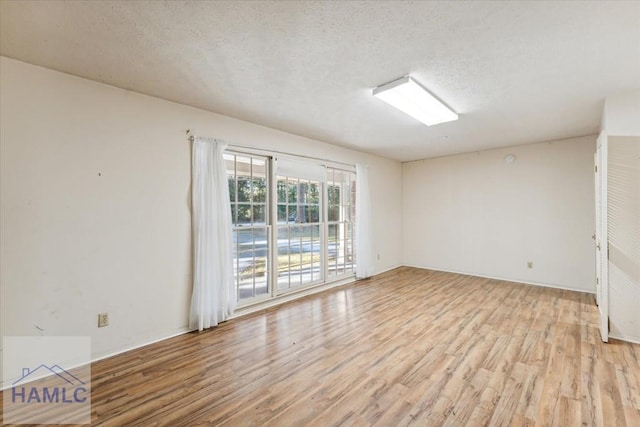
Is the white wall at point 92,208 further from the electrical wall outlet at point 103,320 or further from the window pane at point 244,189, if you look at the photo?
the window pane at point 244,189

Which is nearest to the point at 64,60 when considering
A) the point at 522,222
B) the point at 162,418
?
the point at 162,418

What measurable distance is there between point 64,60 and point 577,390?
4.62 metres

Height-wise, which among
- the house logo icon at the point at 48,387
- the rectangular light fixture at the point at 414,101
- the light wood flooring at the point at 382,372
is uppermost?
the rectangular light fixture at the point at 414,101

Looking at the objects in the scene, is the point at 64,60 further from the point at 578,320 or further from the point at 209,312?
the point at 578,320

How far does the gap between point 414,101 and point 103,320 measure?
3.69m

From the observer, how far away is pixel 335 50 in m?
1.95

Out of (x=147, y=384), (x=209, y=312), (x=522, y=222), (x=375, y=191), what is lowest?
(x=147, y=384)

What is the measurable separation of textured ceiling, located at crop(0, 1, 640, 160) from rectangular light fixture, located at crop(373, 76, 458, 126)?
0.10m

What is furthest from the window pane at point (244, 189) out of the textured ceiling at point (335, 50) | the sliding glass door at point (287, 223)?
the textured ceiling at point (335, 50)

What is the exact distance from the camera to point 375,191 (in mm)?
5660

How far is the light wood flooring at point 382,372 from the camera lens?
1748 millimetres

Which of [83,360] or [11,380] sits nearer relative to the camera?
[11,380]

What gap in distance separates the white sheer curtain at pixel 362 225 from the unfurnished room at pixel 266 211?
1143 millimetres

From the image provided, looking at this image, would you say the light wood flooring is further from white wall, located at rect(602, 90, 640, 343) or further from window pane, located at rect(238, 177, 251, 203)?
window pane, located at rect(238, 177, 251, 203)
